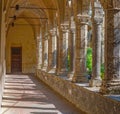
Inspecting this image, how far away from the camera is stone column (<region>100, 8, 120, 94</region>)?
294 inches

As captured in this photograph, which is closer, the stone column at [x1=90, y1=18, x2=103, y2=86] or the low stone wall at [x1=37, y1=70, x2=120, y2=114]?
the low stone wall at [x1=37, y1=70, x2=120, y2=114]

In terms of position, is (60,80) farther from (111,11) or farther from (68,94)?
(111,11)

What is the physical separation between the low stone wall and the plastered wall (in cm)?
1706

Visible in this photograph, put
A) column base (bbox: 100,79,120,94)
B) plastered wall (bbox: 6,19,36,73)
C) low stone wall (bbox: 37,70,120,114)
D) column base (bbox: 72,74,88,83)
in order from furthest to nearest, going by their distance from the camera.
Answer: plastered wall (bbox: 6,19,36,73), column base (bbox: 72,74,88,83), column base (bbox: 100,79,120,94), low stone wall (bbox: 37,70,120,114)

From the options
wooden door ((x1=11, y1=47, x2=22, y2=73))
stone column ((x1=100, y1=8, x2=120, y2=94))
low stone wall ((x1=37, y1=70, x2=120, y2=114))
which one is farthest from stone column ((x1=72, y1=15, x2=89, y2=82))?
wooden door ((x1=11, y1=47, x2=22, y2=73))

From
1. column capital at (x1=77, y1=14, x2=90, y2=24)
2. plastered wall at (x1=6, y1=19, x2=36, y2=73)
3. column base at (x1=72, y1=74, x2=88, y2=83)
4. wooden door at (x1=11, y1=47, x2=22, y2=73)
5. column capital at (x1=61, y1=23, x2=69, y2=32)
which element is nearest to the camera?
column base at (x1=72, y1=74, x2=88, y2=83)

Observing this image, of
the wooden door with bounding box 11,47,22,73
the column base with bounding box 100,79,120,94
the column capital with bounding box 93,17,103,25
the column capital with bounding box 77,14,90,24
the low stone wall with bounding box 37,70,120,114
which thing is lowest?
the low stone wall with bounding box 37,70,120,114

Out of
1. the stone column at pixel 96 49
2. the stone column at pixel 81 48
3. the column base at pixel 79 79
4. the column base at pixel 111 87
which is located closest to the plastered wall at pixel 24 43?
the stone column at pixel 81 48

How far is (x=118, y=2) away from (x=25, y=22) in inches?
932

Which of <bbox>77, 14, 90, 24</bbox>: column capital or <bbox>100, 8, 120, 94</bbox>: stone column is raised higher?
<bbox>77, 14, 90, 24</bbox>: column capital

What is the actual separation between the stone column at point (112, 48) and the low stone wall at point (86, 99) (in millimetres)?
377

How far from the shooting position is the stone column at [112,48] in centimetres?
746

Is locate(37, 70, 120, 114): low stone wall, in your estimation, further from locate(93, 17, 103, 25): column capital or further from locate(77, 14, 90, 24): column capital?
locate(77, 14, 90, 24): column capital

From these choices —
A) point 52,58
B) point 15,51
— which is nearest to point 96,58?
point 52,58
